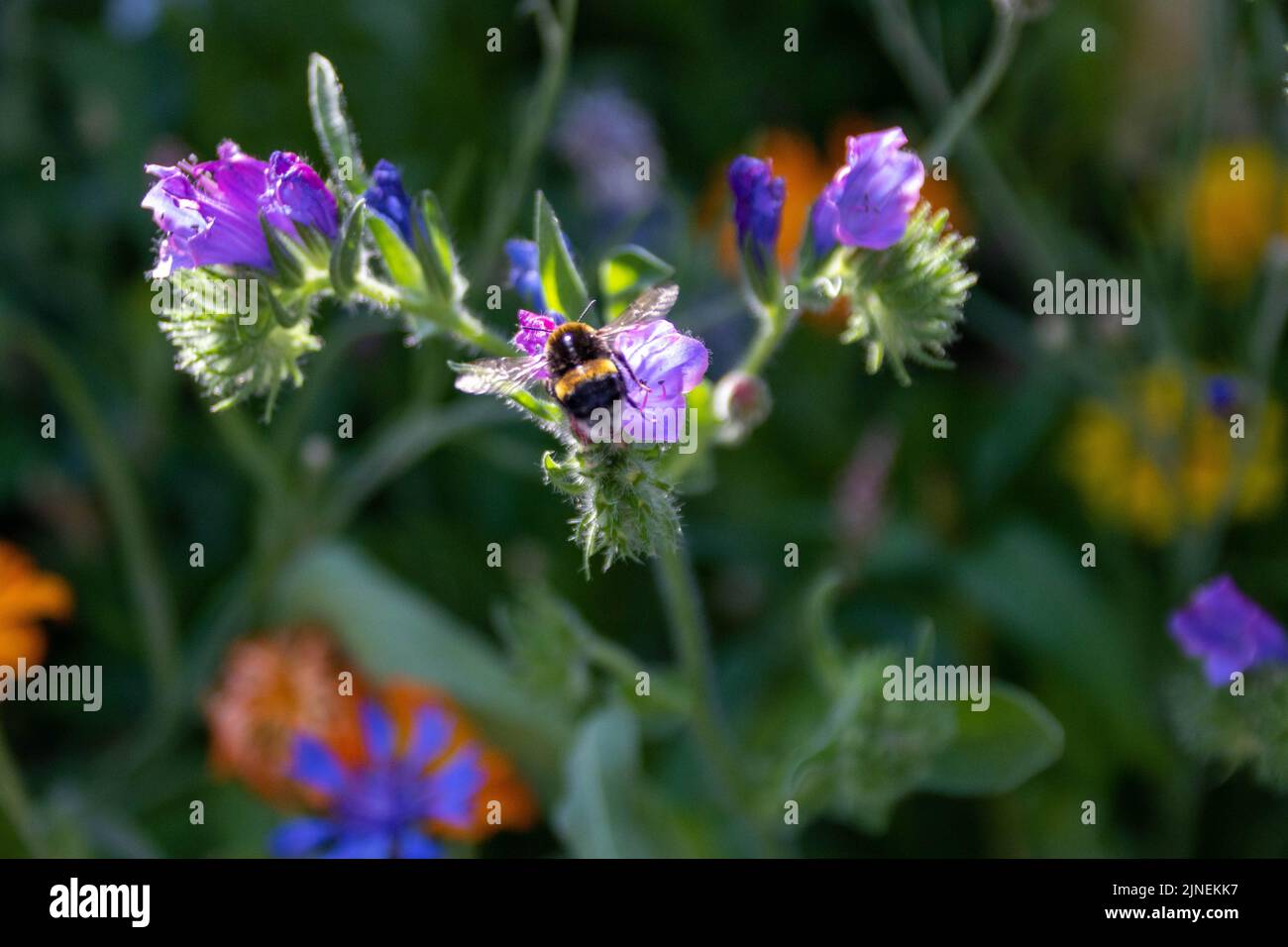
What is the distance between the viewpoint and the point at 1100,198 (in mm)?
2480

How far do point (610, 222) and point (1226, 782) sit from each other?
1576 millimetres

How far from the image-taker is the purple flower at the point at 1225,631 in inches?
60.4

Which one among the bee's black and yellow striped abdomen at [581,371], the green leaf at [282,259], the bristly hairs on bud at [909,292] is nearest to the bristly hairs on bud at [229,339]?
the green leaf at [282,259]

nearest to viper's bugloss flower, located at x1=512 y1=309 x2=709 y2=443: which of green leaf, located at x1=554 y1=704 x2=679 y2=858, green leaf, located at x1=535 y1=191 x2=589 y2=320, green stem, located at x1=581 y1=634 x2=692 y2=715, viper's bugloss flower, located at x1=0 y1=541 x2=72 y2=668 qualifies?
green leaf, located at x1=535 y1=191 x2=589 y2=320

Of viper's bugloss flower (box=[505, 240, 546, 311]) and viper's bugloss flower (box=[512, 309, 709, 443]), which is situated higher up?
viper's bugloss flower (box=[505, 240, 546, 311])

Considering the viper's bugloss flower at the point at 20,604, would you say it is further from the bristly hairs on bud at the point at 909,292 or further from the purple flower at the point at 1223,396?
the purple flower at the point at 1223,396

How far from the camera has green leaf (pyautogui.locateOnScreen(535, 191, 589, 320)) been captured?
1.20 metres

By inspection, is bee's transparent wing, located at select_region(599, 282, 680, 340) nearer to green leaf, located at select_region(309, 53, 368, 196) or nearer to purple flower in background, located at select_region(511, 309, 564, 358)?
purple flower in background, located at select_region(511, 309, 564, 358)

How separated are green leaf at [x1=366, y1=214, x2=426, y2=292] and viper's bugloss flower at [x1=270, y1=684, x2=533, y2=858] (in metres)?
0.90

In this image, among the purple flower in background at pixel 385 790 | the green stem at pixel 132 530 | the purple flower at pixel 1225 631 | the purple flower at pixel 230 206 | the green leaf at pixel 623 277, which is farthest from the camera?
the green stem at pixel 132 530

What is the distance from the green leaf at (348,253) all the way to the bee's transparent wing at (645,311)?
228 millimetres
